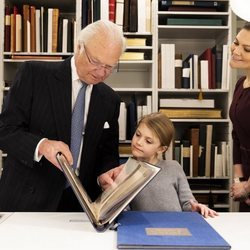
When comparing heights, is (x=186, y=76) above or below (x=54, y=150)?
above

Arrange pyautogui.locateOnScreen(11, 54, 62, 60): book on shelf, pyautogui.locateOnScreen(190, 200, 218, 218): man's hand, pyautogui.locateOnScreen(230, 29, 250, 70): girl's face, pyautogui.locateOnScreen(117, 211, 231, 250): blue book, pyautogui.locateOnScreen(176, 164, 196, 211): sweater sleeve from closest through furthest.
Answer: pyautogui.locateOnScreen(117, 211, 231, 250): blue book, pyautogui.locateOnScreen(190, 200, 218, 218): man's hand, pyautogui.locateOnScreen(176, 164, 196, 211): sweater sleeve, pyautogui.locateOnScreen(230, 29, 250, 70): girl's face, pyautogui.locateOnScreen(11, 54, 62, 60): book on shelf

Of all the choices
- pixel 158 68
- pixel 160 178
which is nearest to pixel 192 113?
pixel 158 68

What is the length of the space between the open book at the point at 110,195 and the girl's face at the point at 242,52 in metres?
0.91

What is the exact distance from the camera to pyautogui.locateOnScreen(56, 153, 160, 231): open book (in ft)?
3.30

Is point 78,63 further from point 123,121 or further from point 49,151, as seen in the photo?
point 123,121

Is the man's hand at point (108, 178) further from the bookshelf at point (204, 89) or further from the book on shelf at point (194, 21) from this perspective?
the book on shelf at point (194, 21)

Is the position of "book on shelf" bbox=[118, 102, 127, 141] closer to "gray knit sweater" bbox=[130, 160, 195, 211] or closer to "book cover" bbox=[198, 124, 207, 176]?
"book cover" bbox=[198, 124, 207, 176]

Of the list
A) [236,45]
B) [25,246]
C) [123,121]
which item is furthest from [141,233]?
[123,121]

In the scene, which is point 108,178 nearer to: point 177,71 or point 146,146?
point 146,146

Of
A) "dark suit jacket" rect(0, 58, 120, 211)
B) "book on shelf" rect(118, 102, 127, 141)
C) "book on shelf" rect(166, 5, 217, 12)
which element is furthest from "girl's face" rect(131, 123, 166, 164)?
"book on shelf" rect(166, 5, 217, 12)

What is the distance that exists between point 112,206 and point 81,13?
2.06 m

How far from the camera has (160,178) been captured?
→ 5.70 ft

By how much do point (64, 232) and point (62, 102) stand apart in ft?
1.96

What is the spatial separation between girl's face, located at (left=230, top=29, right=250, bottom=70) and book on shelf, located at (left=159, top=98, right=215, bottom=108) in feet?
3.42
